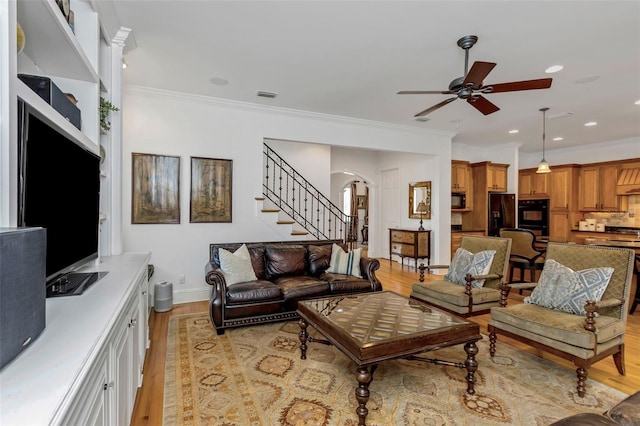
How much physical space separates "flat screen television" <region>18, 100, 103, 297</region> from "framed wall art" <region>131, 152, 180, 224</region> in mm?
2296

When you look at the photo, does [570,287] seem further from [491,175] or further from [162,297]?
[491,175]

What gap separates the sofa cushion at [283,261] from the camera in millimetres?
4297

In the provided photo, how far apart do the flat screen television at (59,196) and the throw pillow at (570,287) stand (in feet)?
11.4

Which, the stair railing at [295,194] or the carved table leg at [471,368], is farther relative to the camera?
the stair railing at [295,194]

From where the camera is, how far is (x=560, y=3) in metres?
2.57

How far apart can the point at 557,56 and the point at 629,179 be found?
18.5ft

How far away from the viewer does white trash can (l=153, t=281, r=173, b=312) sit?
4242 millimetres

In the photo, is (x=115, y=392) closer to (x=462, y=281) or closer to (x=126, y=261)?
(x=126, y=261)

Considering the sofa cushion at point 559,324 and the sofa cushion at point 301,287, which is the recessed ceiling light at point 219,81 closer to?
the sofa cushion at point 301,287

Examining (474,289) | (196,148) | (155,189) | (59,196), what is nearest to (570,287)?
(474,289)

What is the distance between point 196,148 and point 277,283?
2327mm

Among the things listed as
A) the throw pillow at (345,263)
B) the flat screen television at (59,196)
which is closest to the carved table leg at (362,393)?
the flat screen television at (59,196)

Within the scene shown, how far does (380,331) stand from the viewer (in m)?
2.33

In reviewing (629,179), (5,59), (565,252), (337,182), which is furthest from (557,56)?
(337,182)
